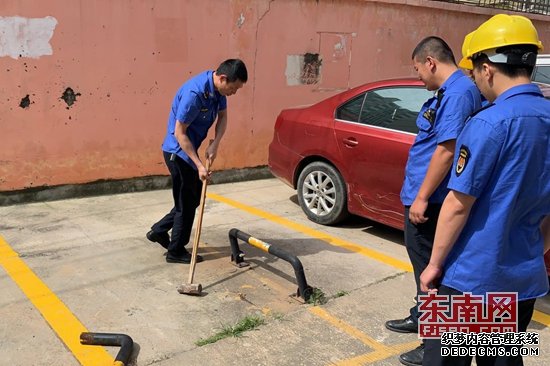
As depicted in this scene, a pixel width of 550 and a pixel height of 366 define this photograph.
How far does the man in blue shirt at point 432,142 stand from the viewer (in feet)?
8.57

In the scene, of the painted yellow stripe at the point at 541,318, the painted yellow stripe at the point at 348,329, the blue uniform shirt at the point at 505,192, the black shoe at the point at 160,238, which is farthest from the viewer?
the black shoe at the point at 160,238

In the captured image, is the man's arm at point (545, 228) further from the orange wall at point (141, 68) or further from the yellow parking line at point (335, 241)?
the orange wall at point (141, 68)

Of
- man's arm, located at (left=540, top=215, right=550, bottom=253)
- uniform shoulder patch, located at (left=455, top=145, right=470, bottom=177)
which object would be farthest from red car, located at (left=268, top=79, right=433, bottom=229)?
uniform shoulder patch, located at (left=455, top=145, right=470, bottom=177)

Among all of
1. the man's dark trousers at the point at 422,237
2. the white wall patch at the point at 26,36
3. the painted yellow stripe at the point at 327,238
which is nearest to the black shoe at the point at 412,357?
the man's dark trousers at the point at 422,237

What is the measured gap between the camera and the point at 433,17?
8.93 meters

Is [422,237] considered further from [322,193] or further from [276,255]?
[322,193]

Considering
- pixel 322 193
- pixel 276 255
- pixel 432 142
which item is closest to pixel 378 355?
pixel 276 255

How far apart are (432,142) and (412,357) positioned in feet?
4.11

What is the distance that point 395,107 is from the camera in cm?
471

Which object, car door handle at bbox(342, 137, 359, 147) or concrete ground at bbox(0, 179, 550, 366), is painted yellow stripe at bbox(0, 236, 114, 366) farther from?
car door handle at bbox(342, 137, 359, 147)

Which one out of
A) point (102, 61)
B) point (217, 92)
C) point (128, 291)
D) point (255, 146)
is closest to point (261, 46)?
point (255, 146)

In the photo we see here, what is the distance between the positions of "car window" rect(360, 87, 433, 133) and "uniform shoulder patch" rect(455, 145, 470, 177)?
2.70 metres

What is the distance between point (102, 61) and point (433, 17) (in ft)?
19.0

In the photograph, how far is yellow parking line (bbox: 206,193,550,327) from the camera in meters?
3.68
